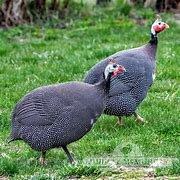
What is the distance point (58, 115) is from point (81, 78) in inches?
162

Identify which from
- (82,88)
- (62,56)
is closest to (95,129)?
(82,88)

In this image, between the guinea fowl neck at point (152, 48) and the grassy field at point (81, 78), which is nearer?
the grassy field at point (81, 78)

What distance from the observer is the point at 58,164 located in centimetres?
731

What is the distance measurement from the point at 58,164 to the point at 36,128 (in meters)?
0.40

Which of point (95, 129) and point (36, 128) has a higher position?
point (36, 128)

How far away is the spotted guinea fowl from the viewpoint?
7.17 meters

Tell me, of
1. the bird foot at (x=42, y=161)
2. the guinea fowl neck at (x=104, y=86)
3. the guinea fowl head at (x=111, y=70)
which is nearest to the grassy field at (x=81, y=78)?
the bird foot at (x=42, y=161)

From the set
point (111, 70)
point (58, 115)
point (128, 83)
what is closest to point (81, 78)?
point (128, 83)

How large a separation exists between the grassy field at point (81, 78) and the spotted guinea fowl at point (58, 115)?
0.82ft

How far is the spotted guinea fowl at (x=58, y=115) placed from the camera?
717 centimetres

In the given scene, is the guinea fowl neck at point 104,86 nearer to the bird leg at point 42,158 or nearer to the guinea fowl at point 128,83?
the bird leg at point 42,158

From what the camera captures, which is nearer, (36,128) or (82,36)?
(36,128)

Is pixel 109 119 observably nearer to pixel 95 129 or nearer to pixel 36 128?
pixel 95 129

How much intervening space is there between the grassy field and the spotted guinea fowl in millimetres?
250
